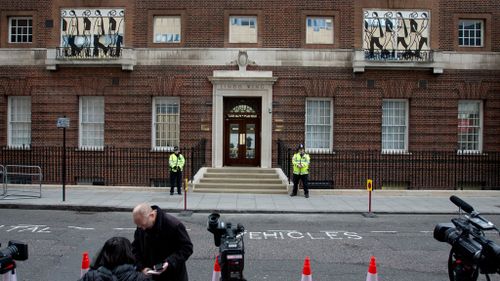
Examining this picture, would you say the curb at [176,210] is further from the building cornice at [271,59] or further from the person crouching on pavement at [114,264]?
the person crouching on pavement at [114,264]

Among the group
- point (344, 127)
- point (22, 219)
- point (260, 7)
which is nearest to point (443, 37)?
point (344, 127)

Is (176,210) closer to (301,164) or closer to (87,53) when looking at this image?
(301,164)

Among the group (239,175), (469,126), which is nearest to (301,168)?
(239,175)

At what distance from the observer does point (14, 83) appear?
22234 millimetres

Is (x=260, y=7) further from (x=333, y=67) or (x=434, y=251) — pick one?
(x=434, y=251)

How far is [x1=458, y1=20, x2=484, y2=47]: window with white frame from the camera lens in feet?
72.5

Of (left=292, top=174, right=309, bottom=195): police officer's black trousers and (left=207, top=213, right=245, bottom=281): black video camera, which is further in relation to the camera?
(left=292, top=174, right=309, bottom=195): police officer's black trousers

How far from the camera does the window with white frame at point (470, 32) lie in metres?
22.1

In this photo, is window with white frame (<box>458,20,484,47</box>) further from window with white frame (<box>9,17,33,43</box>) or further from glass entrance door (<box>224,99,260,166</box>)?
window with white frame (<box>9,17,33,43</box>)

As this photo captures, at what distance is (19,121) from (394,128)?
16.8m

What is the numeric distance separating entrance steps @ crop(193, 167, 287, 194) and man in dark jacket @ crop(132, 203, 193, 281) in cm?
1415

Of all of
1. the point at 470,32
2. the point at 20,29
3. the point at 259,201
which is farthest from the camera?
the point at 20,29

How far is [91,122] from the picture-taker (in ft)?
73.0

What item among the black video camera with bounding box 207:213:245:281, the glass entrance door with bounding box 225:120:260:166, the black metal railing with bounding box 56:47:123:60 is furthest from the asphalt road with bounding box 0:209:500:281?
the black metal railing with bounding box 56:47:123:60
